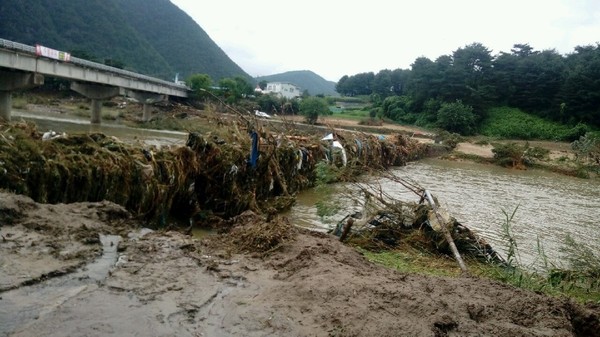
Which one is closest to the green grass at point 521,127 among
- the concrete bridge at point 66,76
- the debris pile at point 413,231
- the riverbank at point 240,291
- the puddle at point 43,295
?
the concrete bridge at point 66,76

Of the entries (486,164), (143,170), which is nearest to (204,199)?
(143,170)

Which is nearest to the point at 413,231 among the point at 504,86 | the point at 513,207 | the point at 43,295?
the point at 43,295

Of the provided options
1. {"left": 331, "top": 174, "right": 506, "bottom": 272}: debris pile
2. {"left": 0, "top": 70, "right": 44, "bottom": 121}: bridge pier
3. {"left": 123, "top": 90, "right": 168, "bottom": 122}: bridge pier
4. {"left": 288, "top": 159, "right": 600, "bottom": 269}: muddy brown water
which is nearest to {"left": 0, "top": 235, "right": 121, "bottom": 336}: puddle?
{"left": 331, "top": 174, "right": 506, "bottom": 272}: debris pile

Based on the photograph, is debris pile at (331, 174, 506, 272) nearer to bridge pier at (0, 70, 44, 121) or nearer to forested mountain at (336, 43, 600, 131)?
bridge pier at (0, 70, 44, 121)

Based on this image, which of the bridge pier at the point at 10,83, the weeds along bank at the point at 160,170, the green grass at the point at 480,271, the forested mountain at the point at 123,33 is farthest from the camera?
the forested mountain at the point at 123,33

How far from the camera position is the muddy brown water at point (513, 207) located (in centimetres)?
986

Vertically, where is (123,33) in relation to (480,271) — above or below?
above

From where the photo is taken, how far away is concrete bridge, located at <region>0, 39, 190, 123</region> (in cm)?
2384

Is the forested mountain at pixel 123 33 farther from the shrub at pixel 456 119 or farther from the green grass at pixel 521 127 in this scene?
the green grass at pixel 521 127

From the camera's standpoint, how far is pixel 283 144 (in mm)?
12539

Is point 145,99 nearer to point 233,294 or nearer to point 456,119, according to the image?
point 456,119

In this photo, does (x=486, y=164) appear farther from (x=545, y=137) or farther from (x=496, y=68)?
(x=496, y=68)

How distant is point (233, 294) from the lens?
4.33 m

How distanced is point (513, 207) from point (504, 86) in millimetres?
57894
